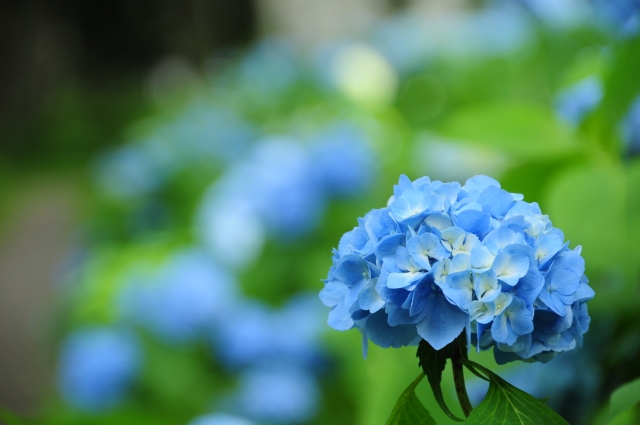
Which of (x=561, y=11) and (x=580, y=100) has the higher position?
(x=561, y=11)

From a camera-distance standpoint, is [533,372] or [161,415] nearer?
[533,372]

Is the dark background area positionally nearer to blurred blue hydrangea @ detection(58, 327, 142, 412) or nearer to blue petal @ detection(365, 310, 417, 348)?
blurred blue hydrangea @ detection(58, 327, 142, 412)

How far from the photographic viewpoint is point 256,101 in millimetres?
2961

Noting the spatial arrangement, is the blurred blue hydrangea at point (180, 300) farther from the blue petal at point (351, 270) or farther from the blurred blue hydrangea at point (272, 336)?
the blue petal at point (351, 270)

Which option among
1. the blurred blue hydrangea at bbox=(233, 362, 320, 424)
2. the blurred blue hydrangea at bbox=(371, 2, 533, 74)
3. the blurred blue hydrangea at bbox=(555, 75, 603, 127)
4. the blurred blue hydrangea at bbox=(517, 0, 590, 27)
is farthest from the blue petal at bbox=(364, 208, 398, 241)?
the blurred blue hydrangea at bbox=(371, 2, 533, 74)

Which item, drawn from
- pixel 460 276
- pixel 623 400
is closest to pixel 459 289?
pixel 460 276

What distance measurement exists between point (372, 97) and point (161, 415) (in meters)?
1.36

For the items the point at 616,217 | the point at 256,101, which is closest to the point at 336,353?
the point at 616,217

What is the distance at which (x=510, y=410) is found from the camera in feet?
0.97

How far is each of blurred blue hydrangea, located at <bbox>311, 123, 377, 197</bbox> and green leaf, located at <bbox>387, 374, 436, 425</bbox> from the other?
116 cm

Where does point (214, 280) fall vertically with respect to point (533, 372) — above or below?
above

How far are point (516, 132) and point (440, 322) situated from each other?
0.50 m

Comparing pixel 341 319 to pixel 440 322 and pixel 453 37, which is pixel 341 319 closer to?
pixel 440 322

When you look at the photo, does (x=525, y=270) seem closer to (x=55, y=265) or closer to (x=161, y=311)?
(x=161, y=311)
